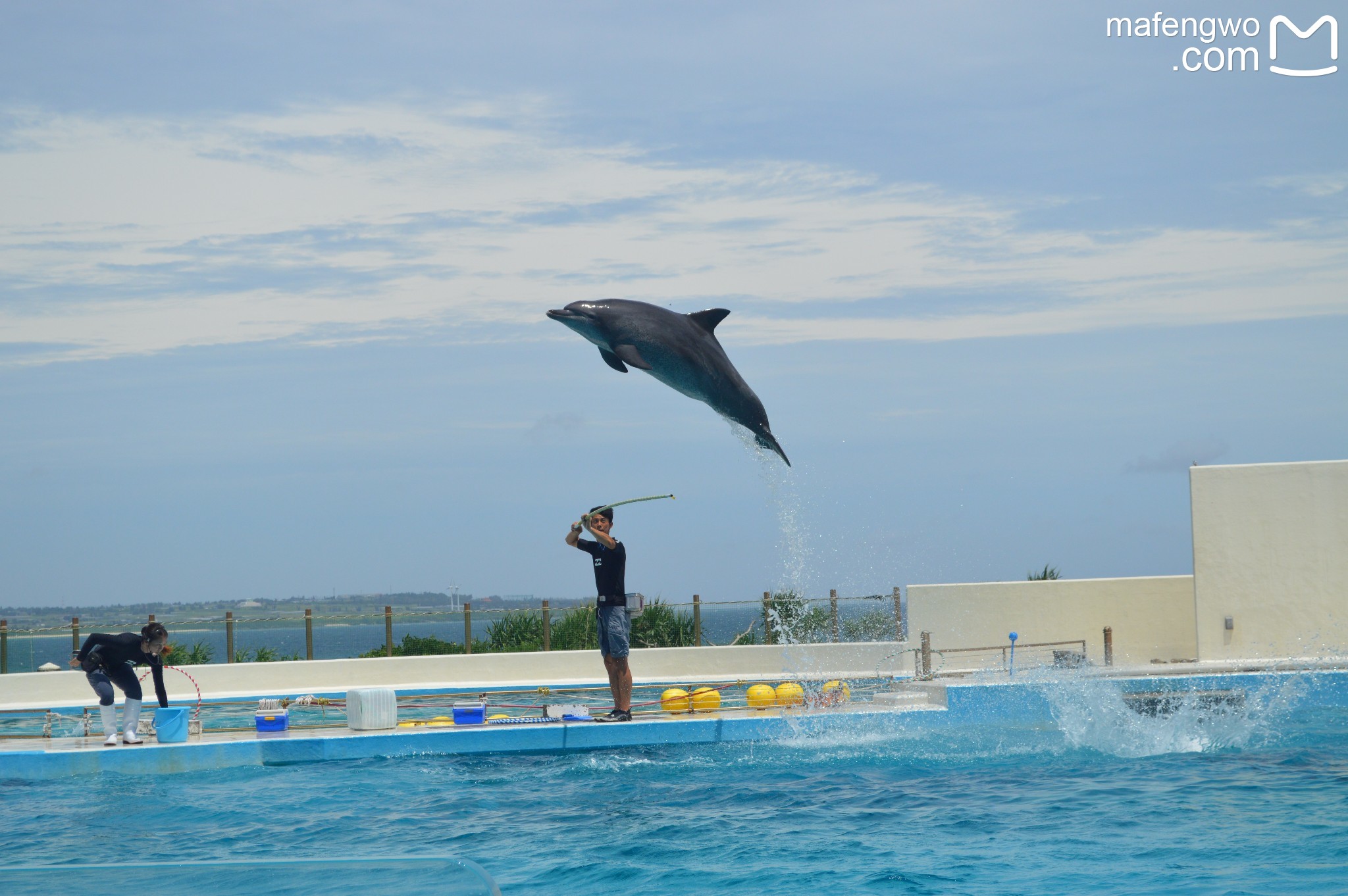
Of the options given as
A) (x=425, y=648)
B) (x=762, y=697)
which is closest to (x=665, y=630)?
(x=425, y=648)

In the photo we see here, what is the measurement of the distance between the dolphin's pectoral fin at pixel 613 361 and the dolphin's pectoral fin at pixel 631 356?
18cm

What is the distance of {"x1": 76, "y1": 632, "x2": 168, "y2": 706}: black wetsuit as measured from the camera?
10570 millimetres

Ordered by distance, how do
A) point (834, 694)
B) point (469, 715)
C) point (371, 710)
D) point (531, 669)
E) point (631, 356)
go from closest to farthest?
point (631, 356), point (371, 710), point (469, 715), point (834, 694), point (531, 669)

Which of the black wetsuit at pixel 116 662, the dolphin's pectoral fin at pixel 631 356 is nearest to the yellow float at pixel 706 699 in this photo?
the black wetsuit at pixel 116 662

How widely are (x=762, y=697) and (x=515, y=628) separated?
8137mm

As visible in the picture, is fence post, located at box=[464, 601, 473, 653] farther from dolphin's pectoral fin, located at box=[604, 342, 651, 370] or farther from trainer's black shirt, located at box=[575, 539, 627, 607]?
dolphin's pectoral fin, located at box=[604, 342, 651, 370]

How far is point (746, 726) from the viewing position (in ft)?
36.9

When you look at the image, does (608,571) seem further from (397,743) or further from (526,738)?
(397,743)

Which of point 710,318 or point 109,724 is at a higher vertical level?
point 710,318

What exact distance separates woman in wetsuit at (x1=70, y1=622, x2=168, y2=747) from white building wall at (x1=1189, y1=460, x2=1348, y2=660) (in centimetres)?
1165

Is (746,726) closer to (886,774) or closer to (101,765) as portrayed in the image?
(886,774)

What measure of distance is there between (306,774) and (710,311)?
510 cm

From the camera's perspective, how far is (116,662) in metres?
10.6

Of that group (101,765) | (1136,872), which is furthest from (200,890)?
(101,765)
